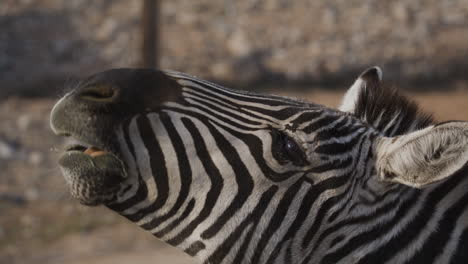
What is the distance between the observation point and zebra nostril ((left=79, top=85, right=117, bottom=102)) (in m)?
2.75

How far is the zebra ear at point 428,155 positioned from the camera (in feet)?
8.66

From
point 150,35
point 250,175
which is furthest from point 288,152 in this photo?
point 150,35

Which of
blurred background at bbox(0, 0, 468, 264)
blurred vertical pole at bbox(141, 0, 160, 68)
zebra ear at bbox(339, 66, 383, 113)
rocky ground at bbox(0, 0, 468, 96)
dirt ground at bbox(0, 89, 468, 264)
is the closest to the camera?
zebra ear at bbox(339, 66, 383, 113)

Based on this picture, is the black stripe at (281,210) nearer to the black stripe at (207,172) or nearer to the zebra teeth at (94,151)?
the black stripe at (207,172)

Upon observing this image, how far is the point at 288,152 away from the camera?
9.39 feet

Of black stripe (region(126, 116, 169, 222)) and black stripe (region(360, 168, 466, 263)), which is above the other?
black stripe (region(126, 116, 169, 222))

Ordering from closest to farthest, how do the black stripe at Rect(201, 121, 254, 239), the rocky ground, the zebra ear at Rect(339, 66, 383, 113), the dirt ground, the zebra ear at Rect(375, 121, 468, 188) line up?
the zebra ear at Rect(375, 121, 468, 188) → the black stripe at Rect(201, 121, 254, 239) → the zebra ear at Rect(339, 66, 383, 113) → the dirt ground → the rocky ground

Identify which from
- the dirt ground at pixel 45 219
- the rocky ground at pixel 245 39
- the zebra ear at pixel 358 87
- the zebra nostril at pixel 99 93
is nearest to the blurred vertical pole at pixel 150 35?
the dirt ground at pixel 45 219

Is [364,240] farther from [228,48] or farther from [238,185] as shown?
[228,48]

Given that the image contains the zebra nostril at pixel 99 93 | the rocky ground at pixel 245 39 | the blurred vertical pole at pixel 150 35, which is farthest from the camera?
the rocky ground at pixel 245 39

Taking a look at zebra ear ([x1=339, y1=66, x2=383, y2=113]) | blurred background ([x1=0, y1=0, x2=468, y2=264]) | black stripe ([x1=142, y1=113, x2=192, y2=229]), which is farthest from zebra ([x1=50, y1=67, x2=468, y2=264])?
blurred background ([x1=0, y1=0, x2=468, y2=264])

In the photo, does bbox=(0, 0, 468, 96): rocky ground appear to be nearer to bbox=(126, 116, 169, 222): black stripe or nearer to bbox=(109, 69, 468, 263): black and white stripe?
bbox=(109, 69, 468, 263): black and white stripe

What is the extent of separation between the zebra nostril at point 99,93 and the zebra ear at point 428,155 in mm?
972

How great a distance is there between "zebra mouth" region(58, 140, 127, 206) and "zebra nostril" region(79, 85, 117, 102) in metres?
0.17
